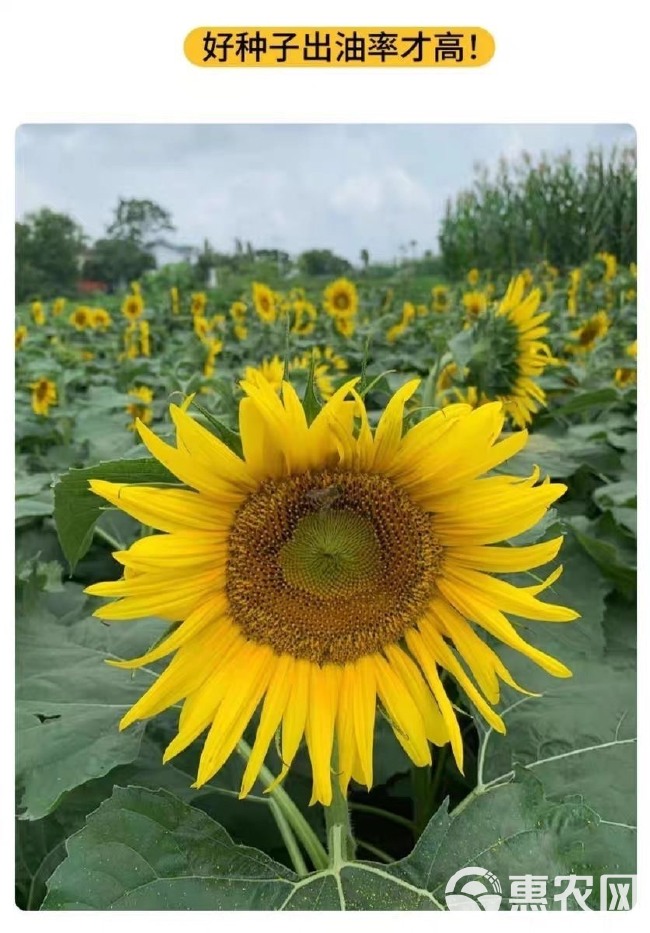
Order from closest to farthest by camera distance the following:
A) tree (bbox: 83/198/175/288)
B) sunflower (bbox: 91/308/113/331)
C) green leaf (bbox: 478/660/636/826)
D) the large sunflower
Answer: the large sunflower → green leaf (bbox: 478/660/636/826) → tree (bbox: 83/198/175/288) → sunflower (bbox: 91/308/113/331)

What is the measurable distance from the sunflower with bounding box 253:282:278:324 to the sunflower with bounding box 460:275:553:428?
6.18 ft

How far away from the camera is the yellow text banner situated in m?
1.05

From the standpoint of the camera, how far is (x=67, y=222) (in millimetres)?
1810

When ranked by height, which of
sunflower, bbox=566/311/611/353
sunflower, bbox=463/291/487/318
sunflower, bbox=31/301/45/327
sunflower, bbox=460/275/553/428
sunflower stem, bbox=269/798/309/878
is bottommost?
sunflower stem, bbox=269/798/309/878

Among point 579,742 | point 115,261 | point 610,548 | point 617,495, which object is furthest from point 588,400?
point 115,261

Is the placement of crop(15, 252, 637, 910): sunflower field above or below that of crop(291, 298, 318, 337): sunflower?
below

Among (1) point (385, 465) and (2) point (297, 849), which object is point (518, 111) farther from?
(2) point (297, 849)

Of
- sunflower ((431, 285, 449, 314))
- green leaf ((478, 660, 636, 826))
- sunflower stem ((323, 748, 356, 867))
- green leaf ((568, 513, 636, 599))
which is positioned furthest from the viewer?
sunflower ((431, 285, 449, 314))

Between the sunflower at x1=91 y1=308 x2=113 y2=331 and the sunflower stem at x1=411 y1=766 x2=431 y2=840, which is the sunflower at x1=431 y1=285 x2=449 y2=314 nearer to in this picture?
the sunflower at x1=91 y1=308 x2=113 y2=331

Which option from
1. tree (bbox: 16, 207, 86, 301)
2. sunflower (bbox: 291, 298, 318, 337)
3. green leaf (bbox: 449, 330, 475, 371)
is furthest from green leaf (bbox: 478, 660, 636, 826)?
sunflower (bbox: 291, 298, 318, 337)

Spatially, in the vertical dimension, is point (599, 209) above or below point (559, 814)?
above

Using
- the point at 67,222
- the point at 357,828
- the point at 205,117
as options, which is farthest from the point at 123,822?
the point at 67,222

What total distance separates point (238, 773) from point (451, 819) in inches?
11.7

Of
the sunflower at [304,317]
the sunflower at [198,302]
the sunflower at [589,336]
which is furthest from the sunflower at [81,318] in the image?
the sunflower at [589,336]
